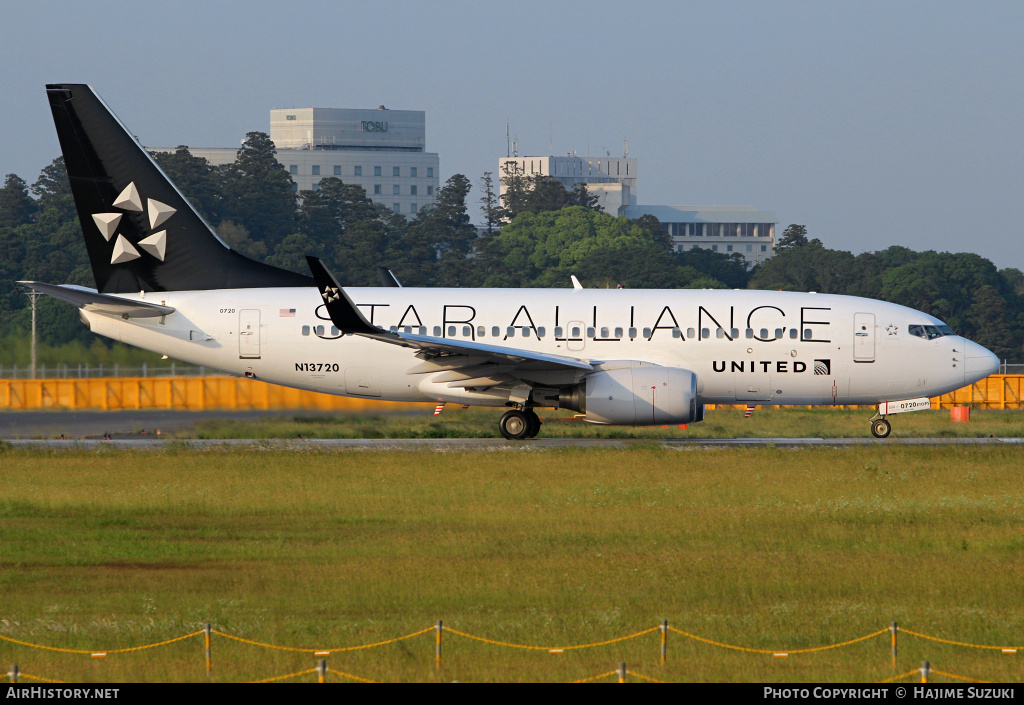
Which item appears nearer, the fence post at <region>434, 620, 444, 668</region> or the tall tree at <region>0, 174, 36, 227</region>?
the fence post at <region>434, 620, 444, 668</region>

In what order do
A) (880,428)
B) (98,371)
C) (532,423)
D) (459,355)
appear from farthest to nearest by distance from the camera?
(98,371) → (880,428) → (532,423) → (459,355)

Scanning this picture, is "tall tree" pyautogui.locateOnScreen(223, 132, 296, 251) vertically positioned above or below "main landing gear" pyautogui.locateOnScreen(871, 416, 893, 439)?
above

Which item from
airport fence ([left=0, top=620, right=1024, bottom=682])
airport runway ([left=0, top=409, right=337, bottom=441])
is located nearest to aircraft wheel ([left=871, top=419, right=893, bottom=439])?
airport runway ([left=0, top=409, right=337, bottom=441])

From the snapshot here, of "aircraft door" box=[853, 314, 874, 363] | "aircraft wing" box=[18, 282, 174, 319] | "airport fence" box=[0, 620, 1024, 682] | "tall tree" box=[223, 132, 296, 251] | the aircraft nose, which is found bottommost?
"airport fence" box=[0, 620, 1024, 682]

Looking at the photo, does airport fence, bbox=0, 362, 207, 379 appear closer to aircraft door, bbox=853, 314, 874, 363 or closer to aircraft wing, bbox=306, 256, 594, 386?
aircraft wing, bbox=306, 256, 594, 386

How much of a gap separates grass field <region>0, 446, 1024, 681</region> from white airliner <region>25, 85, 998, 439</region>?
4.33 meters

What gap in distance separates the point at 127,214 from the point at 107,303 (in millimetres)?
2427

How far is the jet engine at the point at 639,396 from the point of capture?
1073 inches

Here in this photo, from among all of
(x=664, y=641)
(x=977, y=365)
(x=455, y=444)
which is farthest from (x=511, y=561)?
(x=977, y=365)

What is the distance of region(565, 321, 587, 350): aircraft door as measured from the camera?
28938mm

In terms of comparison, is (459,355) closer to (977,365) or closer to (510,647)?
(977,365)

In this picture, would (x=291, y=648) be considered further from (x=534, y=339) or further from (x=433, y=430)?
(x=433, y=430)

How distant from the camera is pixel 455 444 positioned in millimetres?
29000

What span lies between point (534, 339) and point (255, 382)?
877cm
